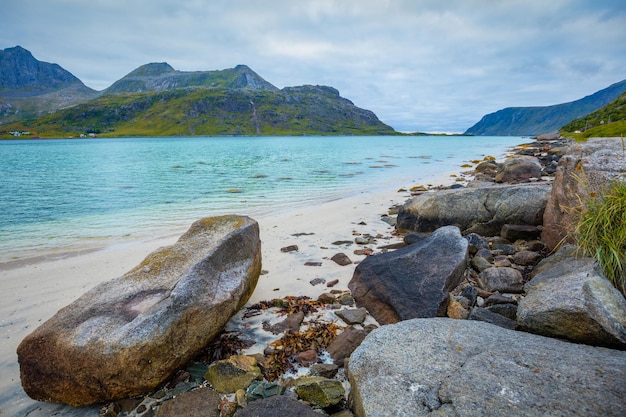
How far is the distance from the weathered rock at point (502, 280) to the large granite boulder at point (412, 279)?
0.66m

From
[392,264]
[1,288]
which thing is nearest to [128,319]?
[392,264]

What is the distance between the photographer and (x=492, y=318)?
575cm

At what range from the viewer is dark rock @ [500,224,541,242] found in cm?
1008

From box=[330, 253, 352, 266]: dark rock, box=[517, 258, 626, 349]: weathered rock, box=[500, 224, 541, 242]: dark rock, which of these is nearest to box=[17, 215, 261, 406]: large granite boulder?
box=[330, 253, 352, 266]: dark rock

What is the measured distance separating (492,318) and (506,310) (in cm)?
51

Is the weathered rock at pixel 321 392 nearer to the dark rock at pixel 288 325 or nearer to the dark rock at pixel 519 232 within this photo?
the dark rock at pixel 288 325

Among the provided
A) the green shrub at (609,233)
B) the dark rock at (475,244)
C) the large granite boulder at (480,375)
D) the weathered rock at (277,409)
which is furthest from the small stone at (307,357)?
the dark rock at (475,244)

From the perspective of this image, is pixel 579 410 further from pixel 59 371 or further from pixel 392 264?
pixel 59 371

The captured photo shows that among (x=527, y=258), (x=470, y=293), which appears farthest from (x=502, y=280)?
(x=527, y=258)

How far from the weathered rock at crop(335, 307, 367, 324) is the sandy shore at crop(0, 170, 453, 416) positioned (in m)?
1.32

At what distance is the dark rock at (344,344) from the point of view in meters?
5.55

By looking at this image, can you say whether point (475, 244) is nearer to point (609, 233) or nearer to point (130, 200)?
point (609, 233)

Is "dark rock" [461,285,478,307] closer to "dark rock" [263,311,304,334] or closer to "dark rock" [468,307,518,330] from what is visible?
"dark rock" [468,307,518,330]

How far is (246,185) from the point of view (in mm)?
30656
